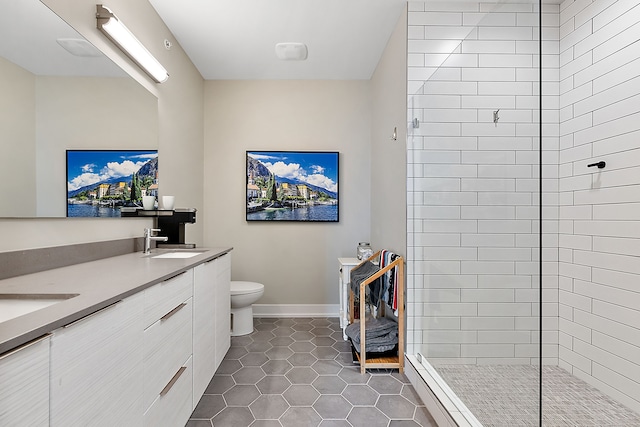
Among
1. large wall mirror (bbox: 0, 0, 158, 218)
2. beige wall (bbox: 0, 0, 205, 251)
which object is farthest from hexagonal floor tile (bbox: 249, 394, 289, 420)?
large wall mirror (bbox: 0, 0, 158, 218)

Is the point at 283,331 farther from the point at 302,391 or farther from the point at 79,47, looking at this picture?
the point at 79,47

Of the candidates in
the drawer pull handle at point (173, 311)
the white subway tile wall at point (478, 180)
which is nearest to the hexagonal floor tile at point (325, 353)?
the white subway tile wall at point (478, 180)

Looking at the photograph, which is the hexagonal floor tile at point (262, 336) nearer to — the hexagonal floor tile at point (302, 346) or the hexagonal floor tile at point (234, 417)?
the hexagonal floor tile at point (302, 346)

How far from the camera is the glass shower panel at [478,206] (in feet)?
4.09

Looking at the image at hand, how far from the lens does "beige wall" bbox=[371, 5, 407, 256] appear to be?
2.37 meters

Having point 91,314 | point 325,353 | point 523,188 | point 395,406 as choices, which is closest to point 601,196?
point 523,188

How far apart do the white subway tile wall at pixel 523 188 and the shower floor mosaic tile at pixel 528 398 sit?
6 cm

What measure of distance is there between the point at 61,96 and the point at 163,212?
3.18 ft

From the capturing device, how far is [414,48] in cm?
225

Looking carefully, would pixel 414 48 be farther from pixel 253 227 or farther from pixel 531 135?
pixel 253 227

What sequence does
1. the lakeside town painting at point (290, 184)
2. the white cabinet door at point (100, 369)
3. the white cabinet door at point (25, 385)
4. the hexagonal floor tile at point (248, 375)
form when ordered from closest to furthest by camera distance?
the white cabinet door at point (25, 385)
the white cabinet door at point (100, 369)
the hexagonal floor tile at point (248, 375)
the lakeside town painting at point (290, 184)

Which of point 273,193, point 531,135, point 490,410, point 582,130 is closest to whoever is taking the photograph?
point 531,135

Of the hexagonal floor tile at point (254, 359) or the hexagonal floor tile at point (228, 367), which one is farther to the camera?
the hexagonal floor tile at point (254, 359)

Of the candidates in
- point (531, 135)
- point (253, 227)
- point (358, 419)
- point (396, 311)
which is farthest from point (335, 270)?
point (531, 135)
